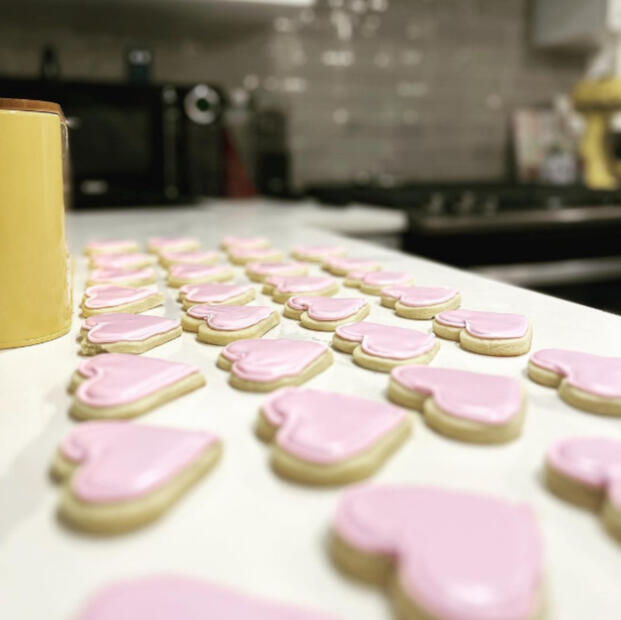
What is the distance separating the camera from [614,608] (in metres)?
0.26

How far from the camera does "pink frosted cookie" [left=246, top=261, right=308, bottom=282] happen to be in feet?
2.94

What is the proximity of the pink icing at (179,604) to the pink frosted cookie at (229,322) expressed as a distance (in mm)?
349

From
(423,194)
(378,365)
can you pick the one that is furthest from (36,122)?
(423,194)

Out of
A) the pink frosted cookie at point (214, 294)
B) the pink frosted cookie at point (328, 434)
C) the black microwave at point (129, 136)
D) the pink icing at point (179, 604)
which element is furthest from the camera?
the black microwave at point (129, 136)

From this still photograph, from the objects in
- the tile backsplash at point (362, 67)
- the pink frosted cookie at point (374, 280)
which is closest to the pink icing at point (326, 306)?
the pink frosted cookie at point (374, 280)

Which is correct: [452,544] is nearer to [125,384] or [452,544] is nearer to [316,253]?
[125,384]

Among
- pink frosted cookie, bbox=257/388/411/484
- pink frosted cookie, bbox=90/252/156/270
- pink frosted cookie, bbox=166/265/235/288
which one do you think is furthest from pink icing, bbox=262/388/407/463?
pink frosted cookie, bbox=90/252/156/270

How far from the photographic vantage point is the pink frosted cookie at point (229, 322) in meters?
0.60

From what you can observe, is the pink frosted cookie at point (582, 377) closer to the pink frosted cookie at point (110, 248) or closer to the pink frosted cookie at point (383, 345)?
the pink frosted cookie at point (383, 345)

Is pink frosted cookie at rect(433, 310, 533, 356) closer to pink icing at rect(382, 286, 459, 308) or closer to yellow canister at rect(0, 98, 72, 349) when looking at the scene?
pink icing at rect(382, 286, 459, 308)

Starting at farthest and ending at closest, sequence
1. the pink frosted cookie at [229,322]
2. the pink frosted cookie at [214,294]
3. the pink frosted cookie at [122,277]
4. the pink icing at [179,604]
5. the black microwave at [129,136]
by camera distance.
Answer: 1. the black microwave at [129,136]
2. the pink frosted cookie at [122,277]
3. the pink frosted cookie at [214,294]
4. the pink frosted cookie at [229,322]
5. the pink icing at [179,604]

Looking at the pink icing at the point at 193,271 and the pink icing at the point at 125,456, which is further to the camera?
the pink icing at the point at 193,271

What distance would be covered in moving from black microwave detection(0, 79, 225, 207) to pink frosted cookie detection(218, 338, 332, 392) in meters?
1.50

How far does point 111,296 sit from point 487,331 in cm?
41
